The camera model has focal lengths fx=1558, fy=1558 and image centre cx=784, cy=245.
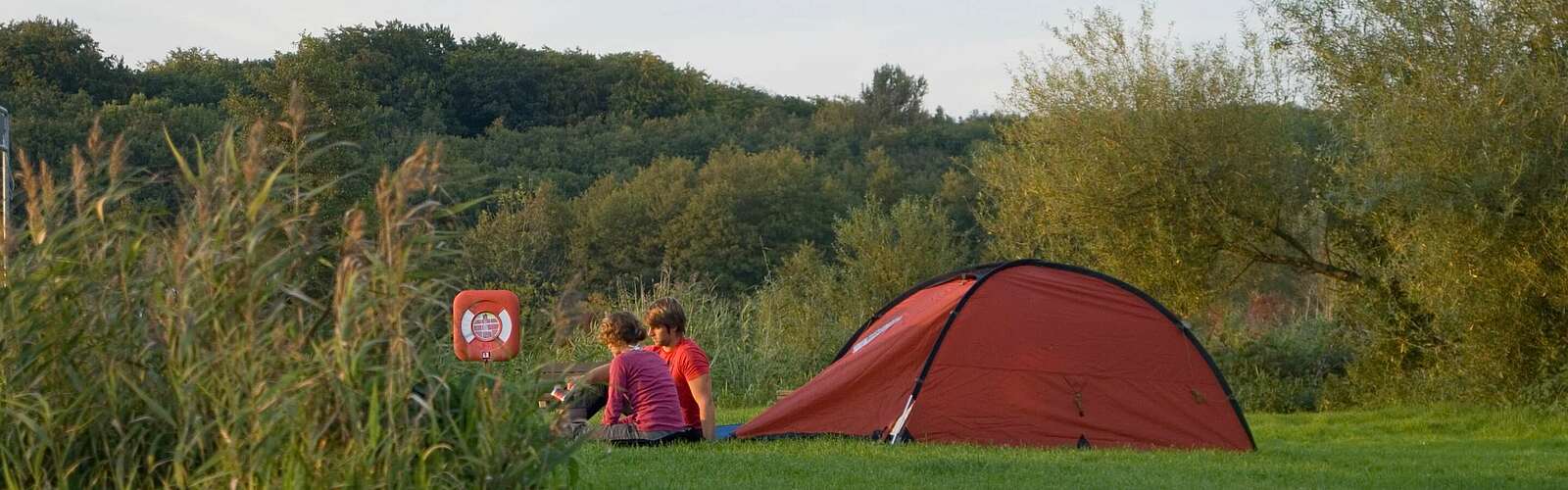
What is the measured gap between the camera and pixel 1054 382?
9766mm

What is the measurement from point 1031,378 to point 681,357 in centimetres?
231

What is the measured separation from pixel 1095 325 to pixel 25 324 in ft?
22.8

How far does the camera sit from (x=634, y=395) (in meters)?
8.65

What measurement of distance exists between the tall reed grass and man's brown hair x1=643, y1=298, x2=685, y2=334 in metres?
4.26

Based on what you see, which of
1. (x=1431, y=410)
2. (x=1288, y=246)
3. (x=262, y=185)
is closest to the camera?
(x=262, y=185)

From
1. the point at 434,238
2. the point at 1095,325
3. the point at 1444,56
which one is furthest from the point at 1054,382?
the point at 434,238

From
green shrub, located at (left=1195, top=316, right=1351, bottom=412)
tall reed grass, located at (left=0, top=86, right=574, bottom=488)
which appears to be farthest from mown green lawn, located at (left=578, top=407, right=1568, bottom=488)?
green shrub, located at (left=1195, top=316, right=1351, bottom=412)

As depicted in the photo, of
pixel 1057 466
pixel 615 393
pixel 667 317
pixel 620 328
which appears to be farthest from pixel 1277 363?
pixel 620 328

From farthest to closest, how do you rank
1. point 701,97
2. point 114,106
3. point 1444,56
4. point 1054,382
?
1. point 701,97
2. point 114,106
3. point 1444,56
4. point 1054,382

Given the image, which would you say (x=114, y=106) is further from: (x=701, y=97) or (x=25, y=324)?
(x=25, y=324)

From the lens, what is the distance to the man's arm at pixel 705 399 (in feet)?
28.9

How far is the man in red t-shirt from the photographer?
8.81 metres

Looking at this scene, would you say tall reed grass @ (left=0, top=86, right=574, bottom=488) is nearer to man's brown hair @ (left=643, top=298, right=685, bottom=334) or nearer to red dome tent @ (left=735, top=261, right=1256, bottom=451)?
man's brown hair @ (left=643, top=298, right=685, bottom=334)

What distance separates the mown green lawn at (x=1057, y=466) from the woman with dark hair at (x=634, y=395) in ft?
0.62
